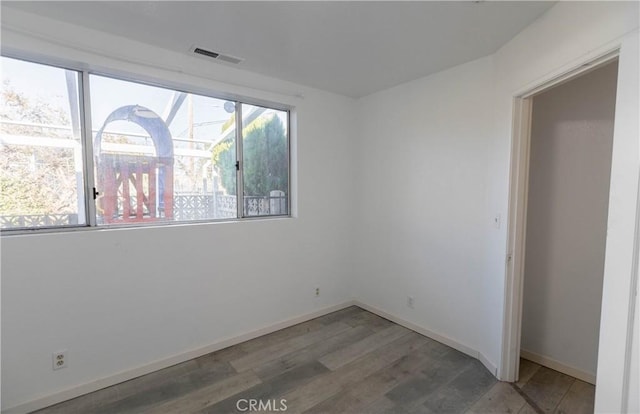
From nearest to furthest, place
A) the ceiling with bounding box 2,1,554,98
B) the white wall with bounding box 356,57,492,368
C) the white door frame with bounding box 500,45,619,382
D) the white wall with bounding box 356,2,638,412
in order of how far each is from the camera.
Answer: the white wall with bounding box 356,2,638,412 < the ceiling with bounding box 2,1,554,98 < the white door frame with bounding box 500,45,619,382 < the white wall with bounding box 356,57,492,368

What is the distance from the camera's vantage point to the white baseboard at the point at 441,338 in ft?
8.05

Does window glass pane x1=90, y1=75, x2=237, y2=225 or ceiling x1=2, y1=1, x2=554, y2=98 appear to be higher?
ceiling x1=2, y1=1, x2=554, y2=98

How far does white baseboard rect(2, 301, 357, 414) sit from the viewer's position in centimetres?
197

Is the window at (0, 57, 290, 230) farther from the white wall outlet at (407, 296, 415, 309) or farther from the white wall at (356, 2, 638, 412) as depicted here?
the white wall outlet at (407, 296, 415, 309)

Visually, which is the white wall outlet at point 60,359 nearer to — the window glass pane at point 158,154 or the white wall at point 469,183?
the window glass pane at point 158,154

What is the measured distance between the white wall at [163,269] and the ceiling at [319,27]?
0.22 meters

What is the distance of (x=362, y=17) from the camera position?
6.30 ft

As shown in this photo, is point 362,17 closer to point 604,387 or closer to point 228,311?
point 604,387

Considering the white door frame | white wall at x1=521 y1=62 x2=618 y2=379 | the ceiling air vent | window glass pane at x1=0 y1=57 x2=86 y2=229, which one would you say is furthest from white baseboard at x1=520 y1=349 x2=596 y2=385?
window glass pane at x1=0 y1=57 x2=86 y2=229

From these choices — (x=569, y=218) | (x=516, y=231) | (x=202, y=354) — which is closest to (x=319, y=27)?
(x=516, y=231)

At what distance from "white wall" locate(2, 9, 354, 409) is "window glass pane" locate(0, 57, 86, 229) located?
19 centimetres

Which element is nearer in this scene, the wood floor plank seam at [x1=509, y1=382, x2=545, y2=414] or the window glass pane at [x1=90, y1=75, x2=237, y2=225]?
the wood floor plank seam at [x1=509, y1=382, x2=545, y2=414]

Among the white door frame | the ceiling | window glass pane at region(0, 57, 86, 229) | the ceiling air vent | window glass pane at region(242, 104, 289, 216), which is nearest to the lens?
the ceiling

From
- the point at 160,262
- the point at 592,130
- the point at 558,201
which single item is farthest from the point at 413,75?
the point at 160,262
